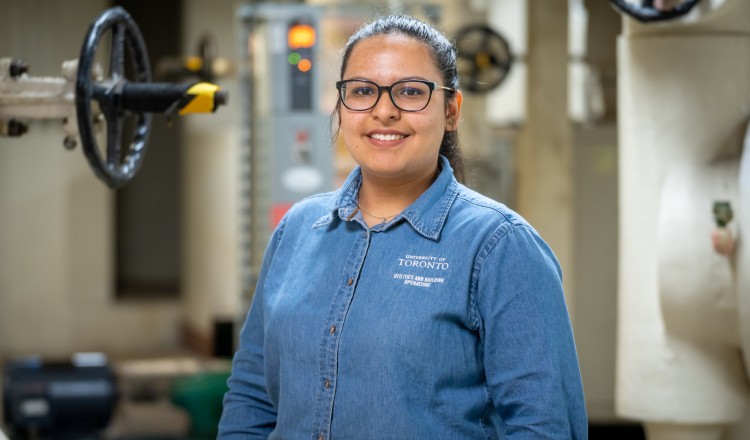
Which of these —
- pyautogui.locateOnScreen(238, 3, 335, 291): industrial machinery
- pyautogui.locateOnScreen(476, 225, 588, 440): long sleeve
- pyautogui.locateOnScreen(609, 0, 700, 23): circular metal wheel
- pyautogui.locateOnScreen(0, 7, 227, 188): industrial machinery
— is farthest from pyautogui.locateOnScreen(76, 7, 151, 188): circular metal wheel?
pyautogui.locateOnScreen(238, 3, 335, 291): industrial machinery

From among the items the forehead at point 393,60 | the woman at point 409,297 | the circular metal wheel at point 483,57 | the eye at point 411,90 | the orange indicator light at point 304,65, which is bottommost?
the woman at point 409,297

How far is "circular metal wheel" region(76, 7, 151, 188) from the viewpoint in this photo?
205cm

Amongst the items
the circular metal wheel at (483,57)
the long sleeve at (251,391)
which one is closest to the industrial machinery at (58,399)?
the circular metal wheel at (483,57)

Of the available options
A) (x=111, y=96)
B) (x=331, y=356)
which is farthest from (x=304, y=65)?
(x=331, y=356)

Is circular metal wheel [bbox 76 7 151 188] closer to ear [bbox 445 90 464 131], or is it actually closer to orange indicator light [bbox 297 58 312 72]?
ear [bbox 445 90 464 131]

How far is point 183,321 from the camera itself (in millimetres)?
8789

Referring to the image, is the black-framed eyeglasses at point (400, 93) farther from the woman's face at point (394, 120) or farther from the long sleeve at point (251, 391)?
the long sleeve at point (251, 391)

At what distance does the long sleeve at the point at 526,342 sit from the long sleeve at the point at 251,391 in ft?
1.51

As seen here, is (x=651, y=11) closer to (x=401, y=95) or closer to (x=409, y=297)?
(x=401, y=95)

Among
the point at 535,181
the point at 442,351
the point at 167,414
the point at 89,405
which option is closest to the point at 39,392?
the point at 89,405

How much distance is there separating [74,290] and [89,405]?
372 centimetres

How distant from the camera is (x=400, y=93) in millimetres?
1665

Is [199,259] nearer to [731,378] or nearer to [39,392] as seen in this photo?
[39,392]

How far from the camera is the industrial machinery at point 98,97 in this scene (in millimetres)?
2080
